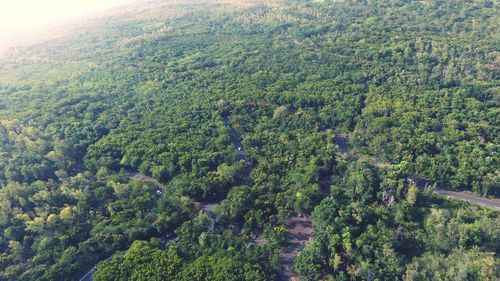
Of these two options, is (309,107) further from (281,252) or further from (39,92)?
(39,92)

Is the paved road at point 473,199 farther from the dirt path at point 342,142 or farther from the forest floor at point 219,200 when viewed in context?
the forest floor at point 219,200

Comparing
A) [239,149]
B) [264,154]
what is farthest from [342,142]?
[239,149]

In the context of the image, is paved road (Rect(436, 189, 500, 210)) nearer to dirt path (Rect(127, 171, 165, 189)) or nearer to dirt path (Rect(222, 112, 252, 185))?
dirt path (Rect(222, 112, 252, 185))

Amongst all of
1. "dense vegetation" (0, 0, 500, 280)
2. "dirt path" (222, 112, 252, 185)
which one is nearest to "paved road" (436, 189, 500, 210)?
"dense vegetation" (0, 0, 500, 280)

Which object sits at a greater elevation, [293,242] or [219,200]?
[219,200]

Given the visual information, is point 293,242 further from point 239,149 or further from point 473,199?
point 473,199

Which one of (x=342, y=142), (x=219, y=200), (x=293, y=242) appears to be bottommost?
(x=293, y=242)

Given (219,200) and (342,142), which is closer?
(219,200)

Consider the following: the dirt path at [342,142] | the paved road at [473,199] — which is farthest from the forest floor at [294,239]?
the paved road at [473,199]
